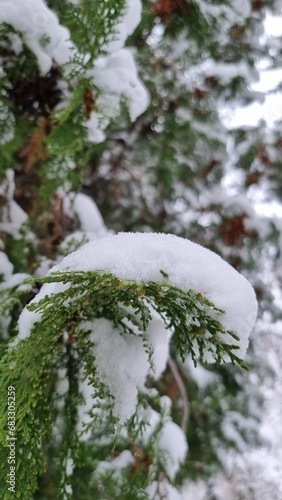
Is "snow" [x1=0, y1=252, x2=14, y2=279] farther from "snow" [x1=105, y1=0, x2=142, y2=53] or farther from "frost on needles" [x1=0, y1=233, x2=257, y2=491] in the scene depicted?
"snow" [x1=105, y1=0, x2=142, y2=53]

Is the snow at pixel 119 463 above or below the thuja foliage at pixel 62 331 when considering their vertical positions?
below

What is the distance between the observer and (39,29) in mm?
1772

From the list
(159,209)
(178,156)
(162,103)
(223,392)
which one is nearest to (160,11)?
(162,103)

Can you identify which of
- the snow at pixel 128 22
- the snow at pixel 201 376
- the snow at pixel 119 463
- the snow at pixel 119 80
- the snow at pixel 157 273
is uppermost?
the snow at pixel 128 22

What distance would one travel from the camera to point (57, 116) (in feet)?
5.50

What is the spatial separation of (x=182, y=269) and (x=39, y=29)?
3.82 feet

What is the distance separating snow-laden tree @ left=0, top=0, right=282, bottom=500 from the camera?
1.21 meters

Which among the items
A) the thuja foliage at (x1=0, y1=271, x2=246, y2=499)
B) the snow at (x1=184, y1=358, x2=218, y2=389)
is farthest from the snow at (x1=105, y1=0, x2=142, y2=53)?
the snow at (x1=184, y1=358, x2=218, y2=389)

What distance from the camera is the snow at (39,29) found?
1.70m

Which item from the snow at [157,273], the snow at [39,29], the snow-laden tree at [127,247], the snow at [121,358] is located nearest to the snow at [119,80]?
the snow-laden tree at [127,247]

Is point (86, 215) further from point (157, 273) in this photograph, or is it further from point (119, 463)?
point (157, 273)

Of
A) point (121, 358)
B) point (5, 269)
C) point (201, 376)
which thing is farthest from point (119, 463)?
point (201, 376)

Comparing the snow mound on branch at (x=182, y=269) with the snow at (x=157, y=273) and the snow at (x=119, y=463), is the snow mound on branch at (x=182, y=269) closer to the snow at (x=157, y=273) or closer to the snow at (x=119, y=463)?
the snow at (x=157, y=273)

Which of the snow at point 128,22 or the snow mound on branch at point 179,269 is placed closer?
the snow mound on branch at point 179,269
